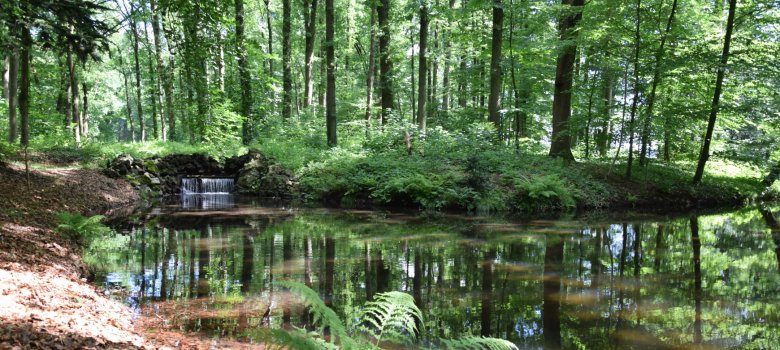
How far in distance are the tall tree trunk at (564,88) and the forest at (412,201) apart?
0.07 meters

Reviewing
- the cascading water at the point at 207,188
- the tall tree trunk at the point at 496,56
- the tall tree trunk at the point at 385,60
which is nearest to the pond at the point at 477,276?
the cascading water at the point at 207,188

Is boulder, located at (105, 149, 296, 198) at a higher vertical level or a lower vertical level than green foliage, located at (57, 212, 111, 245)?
higher

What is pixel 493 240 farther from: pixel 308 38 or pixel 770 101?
pixel 308 38

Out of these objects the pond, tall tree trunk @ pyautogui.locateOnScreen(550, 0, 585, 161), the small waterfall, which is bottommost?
the pond

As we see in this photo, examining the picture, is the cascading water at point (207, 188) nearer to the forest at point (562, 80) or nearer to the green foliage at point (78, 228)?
the forest at point (562, 80)

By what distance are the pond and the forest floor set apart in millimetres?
348

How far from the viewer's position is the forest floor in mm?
3271

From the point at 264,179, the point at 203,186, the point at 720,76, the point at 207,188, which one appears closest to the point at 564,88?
the point at 720,76

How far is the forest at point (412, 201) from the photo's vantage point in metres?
4.61

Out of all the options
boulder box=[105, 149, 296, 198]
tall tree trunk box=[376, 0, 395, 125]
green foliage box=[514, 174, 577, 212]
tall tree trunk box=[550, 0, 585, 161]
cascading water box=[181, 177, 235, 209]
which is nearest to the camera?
green foliage box=[514, 174, 577, 212]

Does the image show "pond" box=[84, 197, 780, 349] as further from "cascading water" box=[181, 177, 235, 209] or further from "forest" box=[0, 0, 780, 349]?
"cascading water" box=[181, 177, 235, 209]

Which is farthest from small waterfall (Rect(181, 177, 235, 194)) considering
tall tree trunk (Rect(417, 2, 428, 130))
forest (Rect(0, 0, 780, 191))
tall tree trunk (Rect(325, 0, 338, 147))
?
tall tree trunk (Rect(417, 2, 428, 130))

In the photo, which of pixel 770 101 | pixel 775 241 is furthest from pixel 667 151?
pixel 775 241

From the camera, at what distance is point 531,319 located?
4.88m
